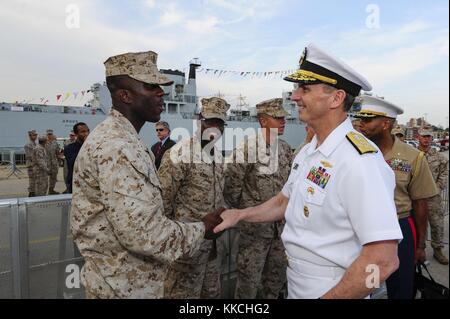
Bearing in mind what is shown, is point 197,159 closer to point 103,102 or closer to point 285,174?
point 285,174

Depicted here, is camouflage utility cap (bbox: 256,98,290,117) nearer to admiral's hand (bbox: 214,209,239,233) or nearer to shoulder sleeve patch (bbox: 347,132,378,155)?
admiral's hand (bbox: 214,209,239,233)

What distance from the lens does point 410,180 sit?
9.06 feet

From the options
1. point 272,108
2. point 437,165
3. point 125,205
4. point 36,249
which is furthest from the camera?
point 437,165

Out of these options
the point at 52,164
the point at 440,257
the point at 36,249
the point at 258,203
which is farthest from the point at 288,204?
the point at 52,164

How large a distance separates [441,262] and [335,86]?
15.3 ft

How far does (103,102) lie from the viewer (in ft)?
80.3

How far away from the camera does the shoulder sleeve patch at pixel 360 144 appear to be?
1387 millimetres

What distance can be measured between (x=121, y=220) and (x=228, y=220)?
2.32 feet

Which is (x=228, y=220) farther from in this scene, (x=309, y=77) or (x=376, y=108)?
(x=376, y=108)

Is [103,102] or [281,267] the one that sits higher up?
[103,102]

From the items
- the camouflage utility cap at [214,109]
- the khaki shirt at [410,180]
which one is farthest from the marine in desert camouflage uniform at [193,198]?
the khaki shirt at [410,180]
